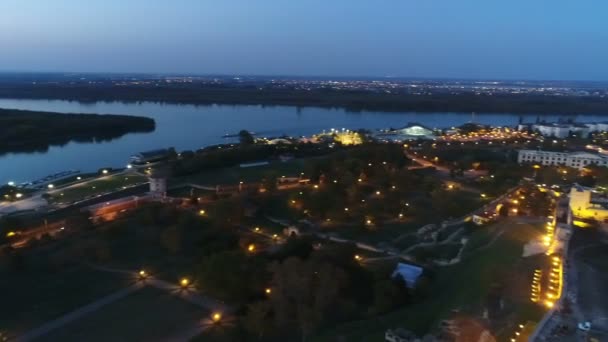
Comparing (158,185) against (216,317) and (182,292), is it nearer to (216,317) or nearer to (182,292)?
(182,292)

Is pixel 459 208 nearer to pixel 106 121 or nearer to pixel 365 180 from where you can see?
pixel 365 180

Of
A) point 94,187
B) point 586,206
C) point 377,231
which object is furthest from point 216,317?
point 94,187

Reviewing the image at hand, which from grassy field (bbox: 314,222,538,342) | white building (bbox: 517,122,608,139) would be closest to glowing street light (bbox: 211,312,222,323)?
grassy field (bbox: 314,222,538,342)

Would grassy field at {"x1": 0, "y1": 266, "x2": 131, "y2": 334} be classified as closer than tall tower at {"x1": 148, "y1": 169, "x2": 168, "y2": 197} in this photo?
Yes

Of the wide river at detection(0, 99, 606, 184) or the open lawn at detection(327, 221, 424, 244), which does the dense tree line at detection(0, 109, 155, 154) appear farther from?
the open lawn at detection(327, 221, 424, 244)

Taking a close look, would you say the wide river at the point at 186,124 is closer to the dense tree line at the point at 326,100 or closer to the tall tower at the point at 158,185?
the dense tree line at the point at 326,100

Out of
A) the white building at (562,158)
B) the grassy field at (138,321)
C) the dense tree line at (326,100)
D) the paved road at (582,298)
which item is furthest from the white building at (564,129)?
the grassy field at (138,321)

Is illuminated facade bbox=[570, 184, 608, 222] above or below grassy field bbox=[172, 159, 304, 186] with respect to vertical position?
above
